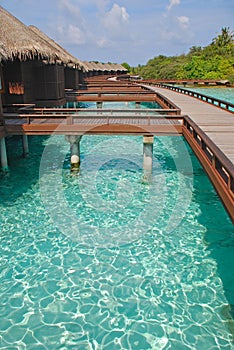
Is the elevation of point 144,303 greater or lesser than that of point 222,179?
lesser

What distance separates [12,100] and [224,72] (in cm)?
5783

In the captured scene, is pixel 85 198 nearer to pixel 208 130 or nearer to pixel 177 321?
pixel 208 130

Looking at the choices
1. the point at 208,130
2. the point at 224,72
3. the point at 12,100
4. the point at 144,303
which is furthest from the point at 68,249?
the point at 224,72

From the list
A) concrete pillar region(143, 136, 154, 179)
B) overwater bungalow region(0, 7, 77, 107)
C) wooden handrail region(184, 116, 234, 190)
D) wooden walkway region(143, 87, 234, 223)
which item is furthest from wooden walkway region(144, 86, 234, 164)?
overwater bungalow region(0, 7, 77, 107)

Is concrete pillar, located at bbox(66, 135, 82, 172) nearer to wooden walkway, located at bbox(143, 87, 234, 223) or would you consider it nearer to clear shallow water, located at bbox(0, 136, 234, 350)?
clear shallow water, located at bbox(0, 136, 234, 350)

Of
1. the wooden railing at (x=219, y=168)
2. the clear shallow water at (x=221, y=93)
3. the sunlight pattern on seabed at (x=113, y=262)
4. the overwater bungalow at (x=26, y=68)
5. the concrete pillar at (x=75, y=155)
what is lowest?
the sunlight pattern on seabed at (x=113, y=262)

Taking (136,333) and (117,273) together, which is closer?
(136,333)

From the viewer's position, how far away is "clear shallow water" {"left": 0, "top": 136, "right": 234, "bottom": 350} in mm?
6195

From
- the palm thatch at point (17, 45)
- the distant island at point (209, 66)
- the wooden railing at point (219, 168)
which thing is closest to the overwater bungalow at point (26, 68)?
the palm thatch at point (17, 45)

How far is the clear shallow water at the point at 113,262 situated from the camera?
6.20 metres

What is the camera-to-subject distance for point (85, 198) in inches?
463

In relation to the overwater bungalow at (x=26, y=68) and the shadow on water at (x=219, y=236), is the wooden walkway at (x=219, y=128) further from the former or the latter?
the overwater bungalow at (x=26, y=68)

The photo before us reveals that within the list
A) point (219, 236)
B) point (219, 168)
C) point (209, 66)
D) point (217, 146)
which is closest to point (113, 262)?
point (219, 236)

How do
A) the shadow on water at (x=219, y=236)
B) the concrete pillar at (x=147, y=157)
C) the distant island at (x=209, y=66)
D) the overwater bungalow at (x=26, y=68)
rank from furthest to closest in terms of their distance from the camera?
1. the distant island at (x=209, y=66)
2. the overwater bungalow at (x=26, y=68)
3. the concrete pillar at (x=147, y=157)
4. the shadow on water at (x=219, y=236)
